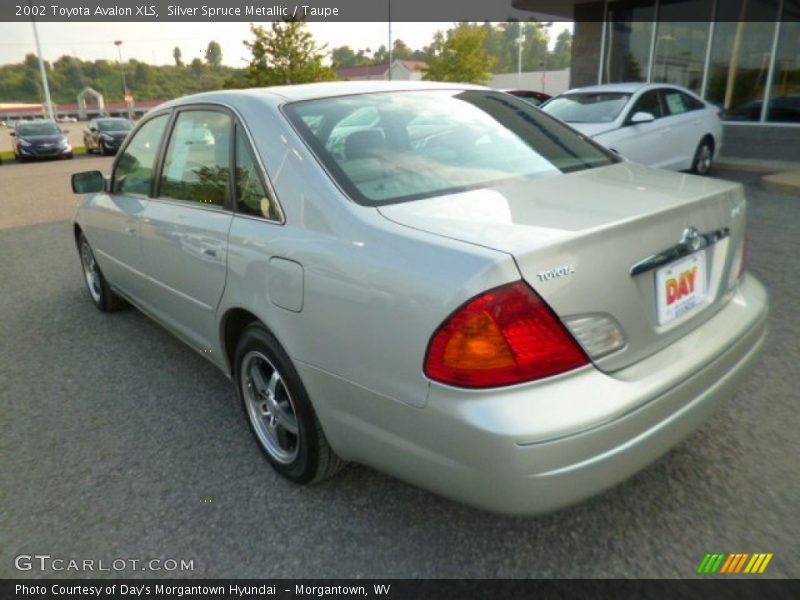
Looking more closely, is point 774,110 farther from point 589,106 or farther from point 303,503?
point 303,503

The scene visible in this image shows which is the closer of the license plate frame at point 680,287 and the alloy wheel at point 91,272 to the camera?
the license plate frame at point 680,287

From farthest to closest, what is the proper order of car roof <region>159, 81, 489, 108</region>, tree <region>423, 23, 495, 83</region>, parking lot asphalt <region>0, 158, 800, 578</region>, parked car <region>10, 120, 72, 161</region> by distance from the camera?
1. tree <region>423, 23, 495, 83</region>
2. parked car <region>10, 120, 72, 161</region>
3. car roof <region>159, 81, 489, 108</region>
4. parking lot asphalt <region>0, 158, 800, 578</region>

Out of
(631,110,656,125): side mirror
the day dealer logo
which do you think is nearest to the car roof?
the day dealer logo

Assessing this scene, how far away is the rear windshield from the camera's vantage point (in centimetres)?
225

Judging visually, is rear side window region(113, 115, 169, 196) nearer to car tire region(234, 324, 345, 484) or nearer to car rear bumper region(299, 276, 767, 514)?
car tire region(234, 324, 345, 484)

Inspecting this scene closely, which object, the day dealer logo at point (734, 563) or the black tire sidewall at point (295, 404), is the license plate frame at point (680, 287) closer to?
the day dealer logo at point (734, 563)

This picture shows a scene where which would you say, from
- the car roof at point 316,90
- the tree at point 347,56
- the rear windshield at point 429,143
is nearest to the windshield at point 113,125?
the car roof at point 316,90

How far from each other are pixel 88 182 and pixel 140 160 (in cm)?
69

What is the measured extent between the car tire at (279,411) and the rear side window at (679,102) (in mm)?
8450

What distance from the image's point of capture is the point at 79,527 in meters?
2.32

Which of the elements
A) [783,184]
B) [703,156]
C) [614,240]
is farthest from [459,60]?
[614,240]

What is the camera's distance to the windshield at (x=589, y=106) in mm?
8430

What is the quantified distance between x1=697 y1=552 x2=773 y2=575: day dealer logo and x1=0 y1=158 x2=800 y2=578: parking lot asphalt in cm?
3
